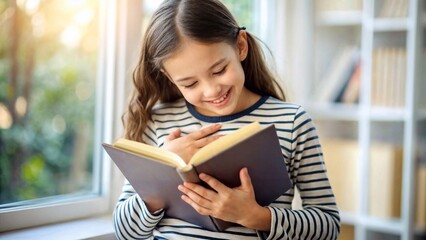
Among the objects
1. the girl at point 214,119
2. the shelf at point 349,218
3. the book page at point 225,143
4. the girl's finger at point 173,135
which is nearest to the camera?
the book page at point 225,143

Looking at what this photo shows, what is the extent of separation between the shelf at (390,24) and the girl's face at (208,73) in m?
1.09

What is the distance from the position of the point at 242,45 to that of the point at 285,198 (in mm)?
375

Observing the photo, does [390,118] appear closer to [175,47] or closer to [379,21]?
[379,21]

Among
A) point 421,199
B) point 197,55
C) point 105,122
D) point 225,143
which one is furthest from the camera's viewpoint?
point 421,199

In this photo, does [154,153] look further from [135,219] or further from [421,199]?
[421,199]

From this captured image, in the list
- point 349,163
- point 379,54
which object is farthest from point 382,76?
point 349,163

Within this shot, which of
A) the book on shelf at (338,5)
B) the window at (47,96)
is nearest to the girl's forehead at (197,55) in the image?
the window at (47,96)

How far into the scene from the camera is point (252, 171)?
108cm

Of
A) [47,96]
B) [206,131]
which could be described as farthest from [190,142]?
[47,96]

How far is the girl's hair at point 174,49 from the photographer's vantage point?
117 centimetres

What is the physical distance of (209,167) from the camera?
3.33 feet

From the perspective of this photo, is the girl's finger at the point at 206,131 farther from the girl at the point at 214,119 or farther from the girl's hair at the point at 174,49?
the girl's hair at the point at 174,49

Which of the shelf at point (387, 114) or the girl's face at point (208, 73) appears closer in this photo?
the girl's face at point (208, 73)

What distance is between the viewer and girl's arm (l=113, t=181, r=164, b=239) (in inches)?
47.4
